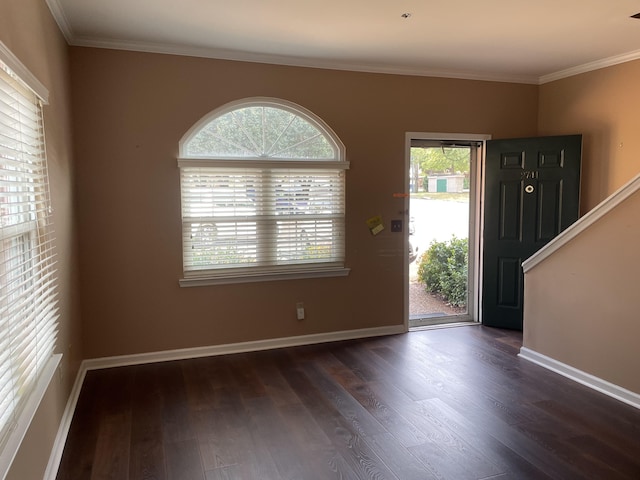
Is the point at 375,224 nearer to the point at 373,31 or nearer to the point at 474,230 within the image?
the point at 474,230

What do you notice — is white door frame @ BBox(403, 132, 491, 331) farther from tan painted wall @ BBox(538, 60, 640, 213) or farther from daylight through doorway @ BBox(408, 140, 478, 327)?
tan painted wall @ BBox(538, 60, 640, 213)

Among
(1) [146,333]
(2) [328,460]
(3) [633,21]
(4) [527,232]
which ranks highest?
(3) [633,21]

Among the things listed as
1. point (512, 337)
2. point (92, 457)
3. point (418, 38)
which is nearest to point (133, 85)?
point (418, 38)

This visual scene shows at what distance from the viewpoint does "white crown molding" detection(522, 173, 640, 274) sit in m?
3.02

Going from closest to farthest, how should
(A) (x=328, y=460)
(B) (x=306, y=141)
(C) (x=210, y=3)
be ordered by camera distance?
(A) (x=328, y=460)
(C) (x=210, y=3)
(B) (x=306, y=141)

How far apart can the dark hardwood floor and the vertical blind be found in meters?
0.76

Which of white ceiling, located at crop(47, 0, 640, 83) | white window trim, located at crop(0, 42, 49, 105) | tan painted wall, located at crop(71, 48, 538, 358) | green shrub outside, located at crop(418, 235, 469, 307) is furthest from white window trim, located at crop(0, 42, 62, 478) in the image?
green shrub outside, located at crop(418, 235, 469, 307)

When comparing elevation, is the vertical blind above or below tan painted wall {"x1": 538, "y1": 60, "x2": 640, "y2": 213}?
below

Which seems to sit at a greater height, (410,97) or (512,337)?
(410,97)

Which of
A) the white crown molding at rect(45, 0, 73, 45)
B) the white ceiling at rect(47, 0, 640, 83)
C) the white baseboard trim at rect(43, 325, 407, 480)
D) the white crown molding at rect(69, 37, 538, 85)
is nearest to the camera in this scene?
the white crown molding at rect(45, 0, 73, 45)

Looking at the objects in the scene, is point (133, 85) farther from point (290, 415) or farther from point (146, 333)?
point (290, 415)

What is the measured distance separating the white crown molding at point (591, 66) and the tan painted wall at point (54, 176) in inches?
174

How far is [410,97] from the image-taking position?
4.49 m

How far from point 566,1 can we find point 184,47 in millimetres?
2743
